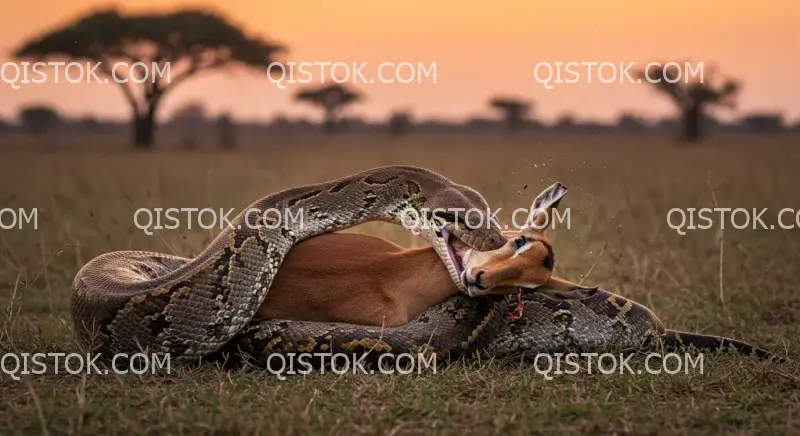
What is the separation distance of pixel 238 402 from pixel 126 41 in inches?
1674

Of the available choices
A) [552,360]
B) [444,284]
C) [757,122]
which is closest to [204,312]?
[444,284]

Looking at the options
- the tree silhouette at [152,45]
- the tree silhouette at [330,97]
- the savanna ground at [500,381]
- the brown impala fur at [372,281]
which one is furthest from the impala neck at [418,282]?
the tree silhouette at [330,97]

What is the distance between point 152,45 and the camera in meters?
46.3

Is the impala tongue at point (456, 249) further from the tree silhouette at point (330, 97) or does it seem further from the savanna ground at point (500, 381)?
the tree silhouette at point (330, 97)

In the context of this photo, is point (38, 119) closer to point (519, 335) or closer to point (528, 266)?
point (519, 335)

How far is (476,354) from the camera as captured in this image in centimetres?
707

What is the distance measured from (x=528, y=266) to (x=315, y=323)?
1.56 metres

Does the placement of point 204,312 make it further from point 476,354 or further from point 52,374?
point 476,354

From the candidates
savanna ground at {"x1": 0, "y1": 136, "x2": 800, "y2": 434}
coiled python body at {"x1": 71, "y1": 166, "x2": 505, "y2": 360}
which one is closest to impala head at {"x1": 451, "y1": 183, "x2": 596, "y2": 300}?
coiled python body at {"x1": 71, "y1": 166, "x2": 505, "y2": 360}

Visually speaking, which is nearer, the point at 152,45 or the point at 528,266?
the point at 528,266

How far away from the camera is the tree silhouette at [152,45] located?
44938mm

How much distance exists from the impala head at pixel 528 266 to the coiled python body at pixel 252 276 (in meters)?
0.24

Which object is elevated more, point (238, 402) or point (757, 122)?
point (757, 122)

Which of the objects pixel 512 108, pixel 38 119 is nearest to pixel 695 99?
pixel 512 108
